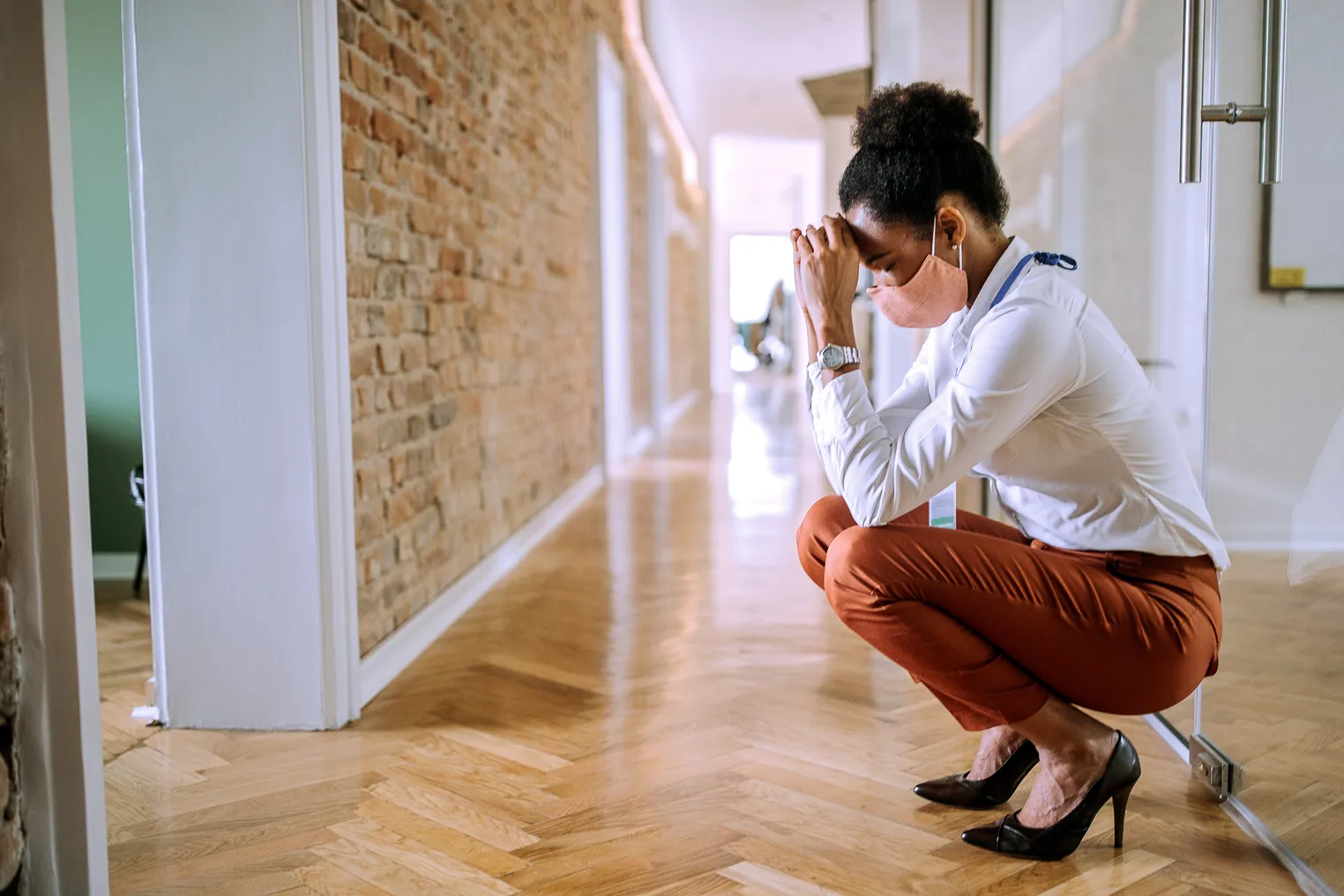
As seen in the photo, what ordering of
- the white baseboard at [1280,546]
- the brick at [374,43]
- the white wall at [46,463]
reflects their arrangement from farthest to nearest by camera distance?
the brick at [374,43], the white baseboard at [1280,546], the white wall at [46,463]

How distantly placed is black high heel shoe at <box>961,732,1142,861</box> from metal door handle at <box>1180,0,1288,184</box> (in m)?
0.88

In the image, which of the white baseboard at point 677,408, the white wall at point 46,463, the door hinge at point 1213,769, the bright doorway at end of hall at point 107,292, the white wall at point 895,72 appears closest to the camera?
the white wall at point 46,463

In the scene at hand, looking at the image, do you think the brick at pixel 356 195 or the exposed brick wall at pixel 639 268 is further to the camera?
the exposed brick wall at pixel 639 268

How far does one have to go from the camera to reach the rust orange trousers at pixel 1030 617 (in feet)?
5.49

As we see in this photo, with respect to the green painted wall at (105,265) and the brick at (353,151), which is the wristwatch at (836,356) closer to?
the brick at (353,151)

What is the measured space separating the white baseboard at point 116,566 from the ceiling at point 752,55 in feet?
19.5

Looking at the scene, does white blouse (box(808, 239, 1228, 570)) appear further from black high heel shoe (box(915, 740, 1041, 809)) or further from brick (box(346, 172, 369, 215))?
brick (box(346, 172, 369, 215))

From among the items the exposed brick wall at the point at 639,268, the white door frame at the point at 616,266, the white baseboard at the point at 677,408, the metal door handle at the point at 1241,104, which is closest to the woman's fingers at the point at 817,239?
the metal door handle at the point at 1241,104

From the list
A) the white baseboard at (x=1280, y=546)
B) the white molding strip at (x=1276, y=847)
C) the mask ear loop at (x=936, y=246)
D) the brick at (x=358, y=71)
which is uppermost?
the brick at (x=358, y=71)

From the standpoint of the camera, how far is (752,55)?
1189 cm

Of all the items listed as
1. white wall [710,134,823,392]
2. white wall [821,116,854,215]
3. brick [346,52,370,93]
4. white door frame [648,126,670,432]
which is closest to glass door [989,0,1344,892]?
brick [346,52,370,93]

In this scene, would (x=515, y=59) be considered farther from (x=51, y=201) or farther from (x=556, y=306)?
(x=51, y=201)

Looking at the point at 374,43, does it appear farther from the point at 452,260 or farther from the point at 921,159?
the point at 921,159

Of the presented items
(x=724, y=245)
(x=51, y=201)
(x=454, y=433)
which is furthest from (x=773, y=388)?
(x=51, y=201)
